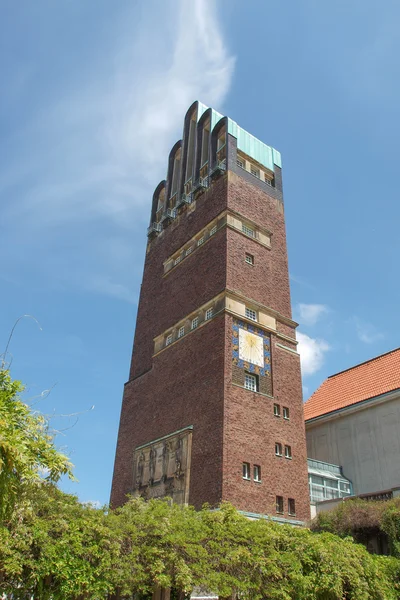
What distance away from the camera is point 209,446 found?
26.2m

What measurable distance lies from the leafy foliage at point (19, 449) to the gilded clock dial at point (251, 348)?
1925cm

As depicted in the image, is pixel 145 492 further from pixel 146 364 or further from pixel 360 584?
pixel 360 584

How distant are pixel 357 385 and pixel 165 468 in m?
14.6

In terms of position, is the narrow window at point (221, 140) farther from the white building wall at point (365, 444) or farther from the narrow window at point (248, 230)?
the white building wall at point (365, 444)

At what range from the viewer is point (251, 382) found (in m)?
29.2

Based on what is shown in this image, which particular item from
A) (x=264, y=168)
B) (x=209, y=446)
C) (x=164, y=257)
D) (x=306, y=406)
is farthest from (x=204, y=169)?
(x=209, y=446)

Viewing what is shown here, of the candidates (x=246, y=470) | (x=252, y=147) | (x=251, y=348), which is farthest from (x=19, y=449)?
(x=252, y=147)

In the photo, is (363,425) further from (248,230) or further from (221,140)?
(221,140)

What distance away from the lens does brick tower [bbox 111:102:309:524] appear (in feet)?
86.9

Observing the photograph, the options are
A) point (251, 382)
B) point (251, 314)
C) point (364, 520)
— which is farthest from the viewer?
point (251, 314)

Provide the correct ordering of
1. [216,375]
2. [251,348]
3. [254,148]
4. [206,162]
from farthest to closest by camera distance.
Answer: [254,148], [206,162], [251,348], [216,375]

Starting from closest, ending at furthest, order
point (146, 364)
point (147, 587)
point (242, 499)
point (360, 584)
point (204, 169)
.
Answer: point (147, 587), point (360, 584), point (242, 499), point (146, 364), point (204, 169)

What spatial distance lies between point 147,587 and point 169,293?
24324mm

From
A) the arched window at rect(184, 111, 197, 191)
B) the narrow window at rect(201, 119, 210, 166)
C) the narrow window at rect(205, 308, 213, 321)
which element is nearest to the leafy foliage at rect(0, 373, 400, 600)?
the narrow window at rect(205, 308, 213, 321)
